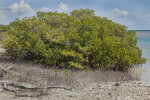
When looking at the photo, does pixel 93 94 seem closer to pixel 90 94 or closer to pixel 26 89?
pixel 90 94

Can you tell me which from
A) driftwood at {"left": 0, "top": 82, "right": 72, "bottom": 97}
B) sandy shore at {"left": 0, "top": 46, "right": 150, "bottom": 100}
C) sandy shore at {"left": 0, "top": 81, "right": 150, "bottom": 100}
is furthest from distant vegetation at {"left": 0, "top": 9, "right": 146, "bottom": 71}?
driftwood at {"left": 0, "top": 82, "right": 72, "bottom": 97}

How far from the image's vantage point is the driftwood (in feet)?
24.1

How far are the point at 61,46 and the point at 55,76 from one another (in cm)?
401

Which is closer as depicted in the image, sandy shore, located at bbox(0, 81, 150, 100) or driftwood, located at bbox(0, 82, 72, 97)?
sandy shore, located at bbox(0, 81, 150, 100)

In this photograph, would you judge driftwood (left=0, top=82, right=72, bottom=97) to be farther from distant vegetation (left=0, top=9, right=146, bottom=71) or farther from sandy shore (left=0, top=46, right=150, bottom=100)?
distant vegetation (left=0, top=9, right=146, bottom=71)

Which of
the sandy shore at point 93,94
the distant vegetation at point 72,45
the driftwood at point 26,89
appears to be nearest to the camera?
the sandy shore at point 93,94

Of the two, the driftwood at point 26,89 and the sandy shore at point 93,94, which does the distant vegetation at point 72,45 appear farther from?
the driftwood at point 26,89

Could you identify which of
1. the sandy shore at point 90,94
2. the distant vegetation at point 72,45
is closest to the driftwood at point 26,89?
the sandy shore at point 90,94

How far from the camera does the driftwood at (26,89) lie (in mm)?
7332

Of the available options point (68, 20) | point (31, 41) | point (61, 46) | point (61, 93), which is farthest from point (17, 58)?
point (61, 93)

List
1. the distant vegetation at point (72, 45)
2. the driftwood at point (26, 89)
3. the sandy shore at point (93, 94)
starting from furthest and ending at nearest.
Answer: the distant vegetation at point (72, 45) → the driftwood at point (26, 89) → the sandy shore at point (93, 94)

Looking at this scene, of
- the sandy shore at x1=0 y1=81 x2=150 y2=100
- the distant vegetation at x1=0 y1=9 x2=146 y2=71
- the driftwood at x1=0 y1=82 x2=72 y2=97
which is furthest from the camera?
the distant vegetation at x1=0 y1=9 x2=146 y2=71

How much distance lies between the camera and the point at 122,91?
7816 millimetres

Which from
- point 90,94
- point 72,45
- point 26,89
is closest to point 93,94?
point 90,94
